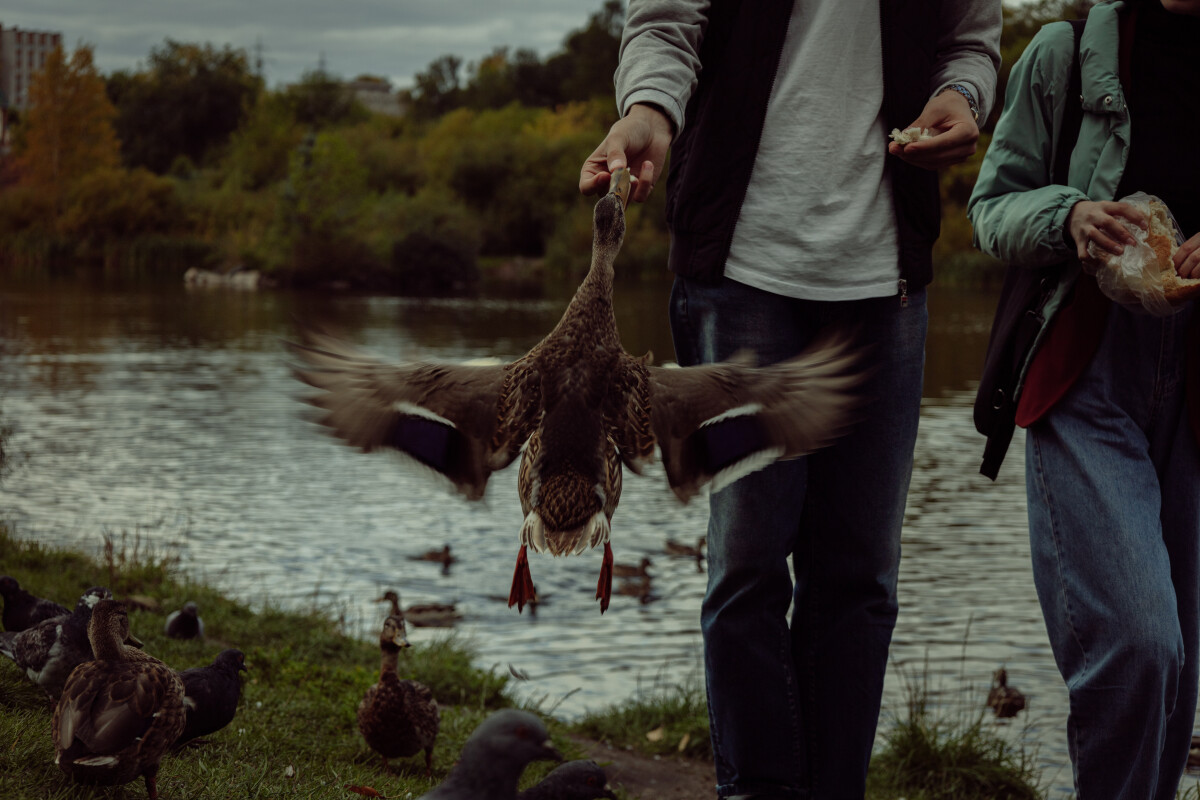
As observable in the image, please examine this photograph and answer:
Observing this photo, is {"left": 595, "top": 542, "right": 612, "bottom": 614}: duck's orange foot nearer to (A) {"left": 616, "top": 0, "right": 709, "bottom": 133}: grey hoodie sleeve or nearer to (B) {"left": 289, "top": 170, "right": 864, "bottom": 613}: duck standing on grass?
(B) {"left": 289, "top": 170, "right": 864, "bottom": 613}: duck standing on grass

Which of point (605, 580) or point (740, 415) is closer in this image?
point (605, 580)

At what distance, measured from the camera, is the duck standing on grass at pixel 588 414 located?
2.92m

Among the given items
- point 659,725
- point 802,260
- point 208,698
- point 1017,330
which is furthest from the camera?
point 659,725

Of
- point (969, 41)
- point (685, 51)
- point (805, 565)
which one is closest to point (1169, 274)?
point (969, 41)

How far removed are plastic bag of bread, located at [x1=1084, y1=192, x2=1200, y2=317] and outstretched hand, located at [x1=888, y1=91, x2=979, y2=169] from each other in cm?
46

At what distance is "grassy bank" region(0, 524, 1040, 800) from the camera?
4391mm

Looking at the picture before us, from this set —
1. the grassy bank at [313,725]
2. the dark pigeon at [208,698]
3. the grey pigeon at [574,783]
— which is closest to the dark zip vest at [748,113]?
the grey pigeon at [574,783]

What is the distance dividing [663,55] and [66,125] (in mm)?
78793

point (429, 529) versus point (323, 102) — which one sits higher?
point (323, 102)

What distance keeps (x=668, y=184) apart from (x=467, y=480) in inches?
43.9

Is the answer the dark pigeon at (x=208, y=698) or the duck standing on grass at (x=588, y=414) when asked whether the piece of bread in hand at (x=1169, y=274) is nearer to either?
the duck standing on grass at (x=588, y=414)

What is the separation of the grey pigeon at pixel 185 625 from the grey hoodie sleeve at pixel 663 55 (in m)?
4.92

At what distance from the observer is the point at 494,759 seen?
296cm

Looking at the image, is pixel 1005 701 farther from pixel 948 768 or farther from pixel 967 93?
pixel 967 93
